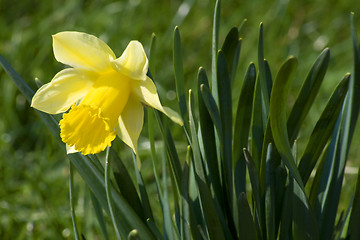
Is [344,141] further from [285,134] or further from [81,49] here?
[81,49]

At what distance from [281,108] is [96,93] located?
0.30 m

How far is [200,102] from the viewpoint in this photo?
933 mm

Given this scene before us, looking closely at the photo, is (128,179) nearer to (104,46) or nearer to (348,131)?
(104,46)

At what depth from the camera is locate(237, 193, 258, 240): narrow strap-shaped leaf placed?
0.84 meters

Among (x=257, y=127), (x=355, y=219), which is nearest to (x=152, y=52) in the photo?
(x=257, y=127)

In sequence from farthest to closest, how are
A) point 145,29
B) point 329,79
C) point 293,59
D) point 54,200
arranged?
1. point 145,29
2. point 329,79
3. point 54,200
4. point 293,59

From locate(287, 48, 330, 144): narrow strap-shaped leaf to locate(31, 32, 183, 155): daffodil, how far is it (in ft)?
0.88

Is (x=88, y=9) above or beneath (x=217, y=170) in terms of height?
above

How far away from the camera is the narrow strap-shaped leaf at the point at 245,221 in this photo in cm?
84

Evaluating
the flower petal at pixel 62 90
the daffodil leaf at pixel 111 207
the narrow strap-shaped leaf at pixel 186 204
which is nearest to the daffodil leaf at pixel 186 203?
the narrow strap-shaped leaf at pixel 186 204

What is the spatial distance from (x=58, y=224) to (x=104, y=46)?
2.33ft

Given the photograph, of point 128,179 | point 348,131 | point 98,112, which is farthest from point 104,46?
point 348,131

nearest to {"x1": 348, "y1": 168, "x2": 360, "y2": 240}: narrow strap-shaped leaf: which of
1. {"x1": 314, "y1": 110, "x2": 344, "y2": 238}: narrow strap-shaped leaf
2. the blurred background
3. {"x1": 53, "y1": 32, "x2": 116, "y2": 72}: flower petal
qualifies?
{"x1": 314, "y1": 110, "x2": 344, "y2": 238}: narrow strap-shaped leaf

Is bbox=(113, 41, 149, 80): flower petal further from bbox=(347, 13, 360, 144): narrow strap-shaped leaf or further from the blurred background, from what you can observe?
the blurred background
